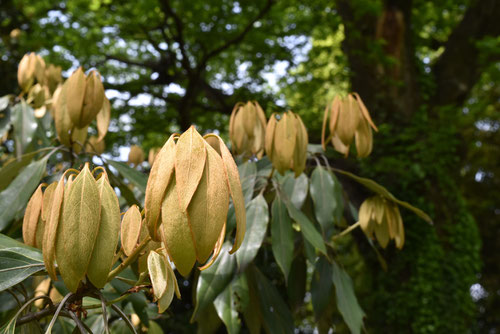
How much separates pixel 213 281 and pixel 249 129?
0.46 meters

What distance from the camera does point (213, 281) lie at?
107 centimetres

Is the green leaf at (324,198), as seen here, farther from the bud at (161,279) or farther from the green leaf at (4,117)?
the green leaf at (4,117)

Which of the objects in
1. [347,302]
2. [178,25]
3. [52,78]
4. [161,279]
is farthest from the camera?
[178,25]

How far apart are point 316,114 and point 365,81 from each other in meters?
0.74

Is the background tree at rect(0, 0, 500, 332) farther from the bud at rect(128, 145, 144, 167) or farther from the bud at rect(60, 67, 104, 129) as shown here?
the bud at rect(60, 67, 104, 129)

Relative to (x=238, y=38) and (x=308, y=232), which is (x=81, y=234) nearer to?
(x=308, y=232)

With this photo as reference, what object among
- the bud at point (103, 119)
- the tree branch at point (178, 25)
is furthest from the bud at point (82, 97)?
the tree branch at point (178, 25)

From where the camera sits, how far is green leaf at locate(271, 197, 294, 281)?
1.09 metres

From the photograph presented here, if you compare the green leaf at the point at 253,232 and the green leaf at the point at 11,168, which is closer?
the green leaf at the point at 253,232

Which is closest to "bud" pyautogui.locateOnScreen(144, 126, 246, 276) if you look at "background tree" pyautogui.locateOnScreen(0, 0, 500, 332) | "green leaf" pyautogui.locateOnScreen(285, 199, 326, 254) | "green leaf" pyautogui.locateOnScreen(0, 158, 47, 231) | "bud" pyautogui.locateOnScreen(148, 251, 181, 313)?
"bud" pyautogui.locateOnScreen(148, 251, 181, 313)

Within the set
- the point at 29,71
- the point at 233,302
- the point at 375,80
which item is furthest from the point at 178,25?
the point at 233,302

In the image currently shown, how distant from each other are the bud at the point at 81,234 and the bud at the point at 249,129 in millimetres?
828

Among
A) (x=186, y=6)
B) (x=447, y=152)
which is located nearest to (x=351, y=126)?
(x=447, y=152)

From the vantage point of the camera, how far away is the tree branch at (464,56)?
201 inches
